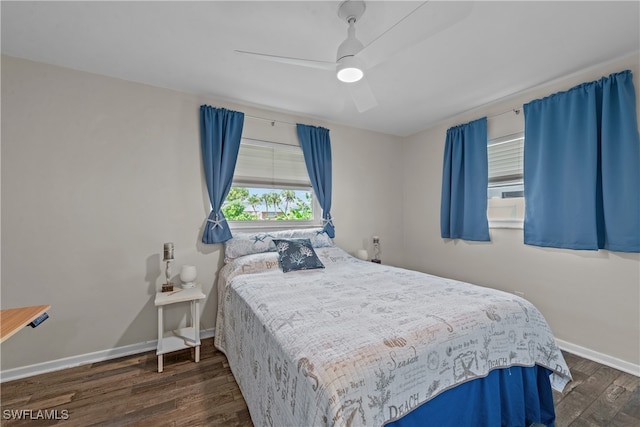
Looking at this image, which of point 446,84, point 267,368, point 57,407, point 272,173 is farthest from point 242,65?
point 57,407

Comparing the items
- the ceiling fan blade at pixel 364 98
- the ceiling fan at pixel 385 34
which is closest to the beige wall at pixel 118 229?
the ceiling fan blade at pixel 364 98

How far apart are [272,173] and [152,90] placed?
1.42 metres

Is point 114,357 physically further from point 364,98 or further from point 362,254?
point 364,98

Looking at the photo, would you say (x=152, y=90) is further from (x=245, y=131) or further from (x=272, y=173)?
(x=272, y=173)

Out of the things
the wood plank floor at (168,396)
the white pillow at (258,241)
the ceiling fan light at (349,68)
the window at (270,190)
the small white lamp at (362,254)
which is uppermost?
the ceiling fan light at (349,68)

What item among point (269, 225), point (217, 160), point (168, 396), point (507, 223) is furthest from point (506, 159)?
point (168, 396)

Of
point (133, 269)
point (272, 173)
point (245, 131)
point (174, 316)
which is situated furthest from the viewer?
point (272, 173)

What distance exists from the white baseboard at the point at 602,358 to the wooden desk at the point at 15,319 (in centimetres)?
392

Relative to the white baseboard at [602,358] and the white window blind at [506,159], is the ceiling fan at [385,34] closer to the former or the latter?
the white window blind at [506,159]

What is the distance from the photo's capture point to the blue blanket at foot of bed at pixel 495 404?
115 cm

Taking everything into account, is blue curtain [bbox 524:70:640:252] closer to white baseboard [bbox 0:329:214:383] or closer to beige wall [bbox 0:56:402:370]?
beige wall [bbox 0:56:402:370]

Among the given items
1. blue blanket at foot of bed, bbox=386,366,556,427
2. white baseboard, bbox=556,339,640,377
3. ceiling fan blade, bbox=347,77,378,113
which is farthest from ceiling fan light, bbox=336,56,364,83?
white baseboard, bbox=556,339,640,377

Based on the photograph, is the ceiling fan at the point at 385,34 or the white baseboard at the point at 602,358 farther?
the white baseboard at the point at 602,358

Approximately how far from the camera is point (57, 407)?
5.64 ft
